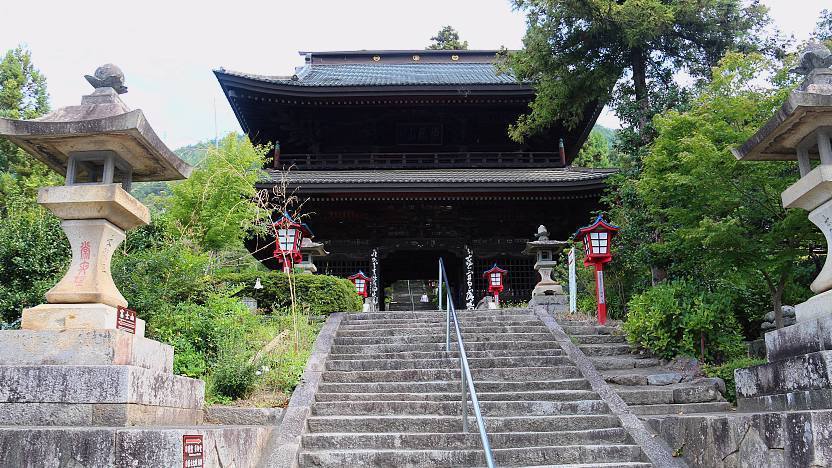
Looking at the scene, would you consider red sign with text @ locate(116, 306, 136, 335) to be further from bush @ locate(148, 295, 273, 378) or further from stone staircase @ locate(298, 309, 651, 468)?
bush @ locate(148, 295, 273, 378)

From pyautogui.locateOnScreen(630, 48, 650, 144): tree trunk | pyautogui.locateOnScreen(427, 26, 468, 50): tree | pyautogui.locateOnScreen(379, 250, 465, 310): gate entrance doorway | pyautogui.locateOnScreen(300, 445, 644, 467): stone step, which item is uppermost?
pyautogui.locateOnScreen(427, 26, 468, 50): tree

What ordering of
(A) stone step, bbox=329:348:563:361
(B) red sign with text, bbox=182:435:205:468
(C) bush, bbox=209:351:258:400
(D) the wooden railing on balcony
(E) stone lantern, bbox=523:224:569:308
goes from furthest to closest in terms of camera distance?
(D) the wooden railing on balcony → (E) stone lantern, bbox=523:224:569:308 → (A) stone step, bbox=329:348:563:361 → (C) bush, bbox=209:351:258:400 → (B) red sign with text, bbox=182:435:205:468

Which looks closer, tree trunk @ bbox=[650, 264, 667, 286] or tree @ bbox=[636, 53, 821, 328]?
tree @ bbox=[636, 53, 821, 328]

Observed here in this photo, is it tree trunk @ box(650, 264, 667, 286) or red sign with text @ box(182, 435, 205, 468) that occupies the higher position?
tree trunk @ box(650, 264, 667, 286)

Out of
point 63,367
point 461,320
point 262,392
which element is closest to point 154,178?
point 63,367

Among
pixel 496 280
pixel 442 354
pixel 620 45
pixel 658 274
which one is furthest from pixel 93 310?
pixel 620 45

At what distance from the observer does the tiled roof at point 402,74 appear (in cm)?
1922

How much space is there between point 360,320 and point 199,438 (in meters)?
5.96

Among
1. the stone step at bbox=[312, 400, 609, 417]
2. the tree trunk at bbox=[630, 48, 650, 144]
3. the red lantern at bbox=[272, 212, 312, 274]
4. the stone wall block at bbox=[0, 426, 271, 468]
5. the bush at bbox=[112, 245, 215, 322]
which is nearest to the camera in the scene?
the stone wall block at bbox=[0, 426, 271, 468]

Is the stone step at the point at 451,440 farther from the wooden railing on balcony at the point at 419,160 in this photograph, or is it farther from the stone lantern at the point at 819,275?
the wooden railing on balcony at the point at 419,160

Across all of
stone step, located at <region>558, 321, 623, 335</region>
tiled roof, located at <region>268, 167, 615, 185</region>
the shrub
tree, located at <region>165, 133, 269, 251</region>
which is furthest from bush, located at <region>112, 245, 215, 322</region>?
stone step, located at <region>558, 321, 623, 335</region>

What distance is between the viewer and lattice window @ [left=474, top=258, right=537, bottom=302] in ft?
50.9

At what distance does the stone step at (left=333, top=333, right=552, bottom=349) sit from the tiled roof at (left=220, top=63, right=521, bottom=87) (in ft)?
36.6

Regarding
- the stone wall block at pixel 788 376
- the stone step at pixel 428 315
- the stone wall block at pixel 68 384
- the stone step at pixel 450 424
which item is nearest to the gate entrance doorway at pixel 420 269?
the stone step at pixel 428 315
